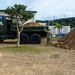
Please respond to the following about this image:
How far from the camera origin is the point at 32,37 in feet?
95.5

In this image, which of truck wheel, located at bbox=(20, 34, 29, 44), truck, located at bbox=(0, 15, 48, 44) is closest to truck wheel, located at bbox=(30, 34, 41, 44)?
truck, located at bbox=(0, 15, 48, 44)

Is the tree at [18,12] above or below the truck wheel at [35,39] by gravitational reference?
above

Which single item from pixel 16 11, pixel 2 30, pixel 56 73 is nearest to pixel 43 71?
pixel 56 73

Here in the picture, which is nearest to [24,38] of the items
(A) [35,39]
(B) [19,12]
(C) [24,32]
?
(C) [24,32]

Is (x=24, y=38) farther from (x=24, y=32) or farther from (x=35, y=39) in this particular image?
(x=35, y=39)

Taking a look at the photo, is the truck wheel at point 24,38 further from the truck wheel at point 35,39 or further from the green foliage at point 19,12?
the green foliage at point 19,12

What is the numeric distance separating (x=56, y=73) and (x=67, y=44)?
1388 centimetres

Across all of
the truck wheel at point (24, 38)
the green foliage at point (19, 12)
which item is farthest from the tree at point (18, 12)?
the truck wheel at point (24, 38)

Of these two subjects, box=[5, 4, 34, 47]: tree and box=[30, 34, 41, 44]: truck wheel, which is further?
box=[30, 34, 41, 44]: truck wheel

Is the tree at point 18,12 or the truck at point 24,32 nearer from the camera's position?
the tree at point 18,12

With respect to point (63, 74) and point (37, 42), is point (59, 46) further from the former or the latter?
point (63, 74)

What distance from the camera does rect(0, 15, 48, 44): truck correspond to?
29062 mm

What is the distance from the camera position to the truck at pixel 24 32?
29062 millimetres

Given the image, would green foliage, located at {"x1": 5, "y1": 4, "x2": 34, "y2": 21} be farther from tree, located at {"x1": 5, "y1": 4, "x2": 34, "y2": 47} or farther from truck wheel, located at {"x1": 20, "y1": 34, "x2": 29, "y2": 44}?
truck wheel, located at {"x1": 20, "y1": 34, "x2": 29, "y2": 44}
